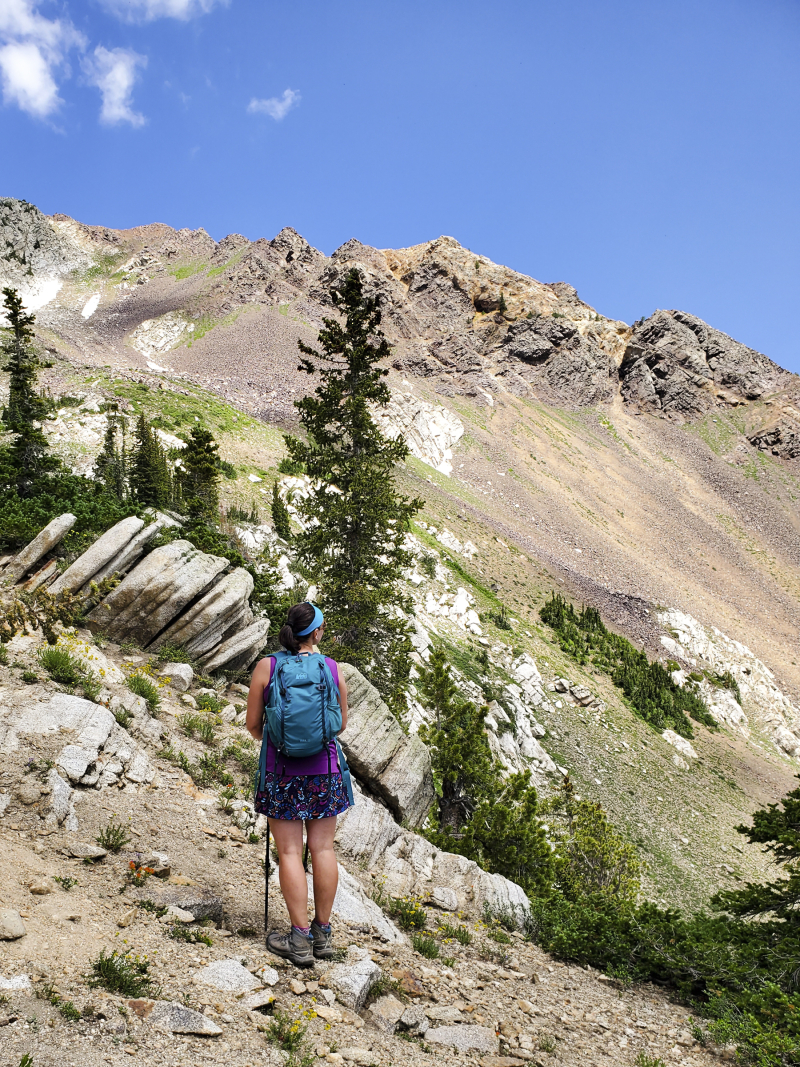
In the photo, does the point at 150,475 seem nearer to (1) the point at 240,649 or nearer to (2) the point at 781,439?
(1) the point at 240,649

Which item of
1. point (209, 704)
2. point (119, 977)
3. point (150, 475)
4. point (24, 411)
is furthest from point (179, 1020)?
point (24, 411)

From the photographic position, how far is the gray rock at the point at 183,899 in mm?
4418

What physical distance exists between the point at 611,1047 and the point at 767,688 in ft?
132

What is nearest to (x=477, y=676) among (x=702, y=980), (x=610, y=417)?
(x=702, y=980)

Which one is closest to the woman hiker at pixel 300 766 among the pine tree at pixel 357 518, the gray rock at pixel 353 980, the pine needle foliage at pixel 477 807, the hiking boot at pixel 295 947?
the hiking boot at pixel 295 947

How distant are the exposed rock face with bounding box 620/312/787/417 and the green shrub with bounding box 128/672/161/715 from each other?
83.2 m

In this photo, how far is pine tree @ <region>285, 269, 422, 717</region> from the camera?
13.6 m

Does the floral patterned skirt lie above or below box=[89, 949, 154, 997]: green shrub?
above

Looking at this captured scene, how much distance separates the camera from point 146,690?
27.2ft

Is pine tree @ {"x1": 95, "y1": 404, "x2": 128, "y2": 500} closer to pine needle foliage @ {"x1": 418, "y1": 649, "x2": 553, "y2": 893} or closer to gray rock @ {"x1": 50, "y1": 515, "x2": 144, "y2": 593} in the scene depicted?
gray rock @ {"x1": 50, "y1": 515, "x2": 144, "y2": 593}

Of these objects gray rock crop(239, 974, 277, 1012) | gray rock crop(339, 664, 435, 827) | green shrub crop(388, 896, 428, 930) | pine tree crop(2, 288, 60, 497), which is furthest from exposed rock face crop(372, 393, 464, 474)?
gray rock crop(239, 974, 277, 1012)

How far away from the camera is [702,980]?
21.3ft

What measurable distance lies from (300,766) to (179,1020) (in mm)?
1587

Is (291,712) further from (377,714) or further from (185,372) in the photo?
(185,372)
